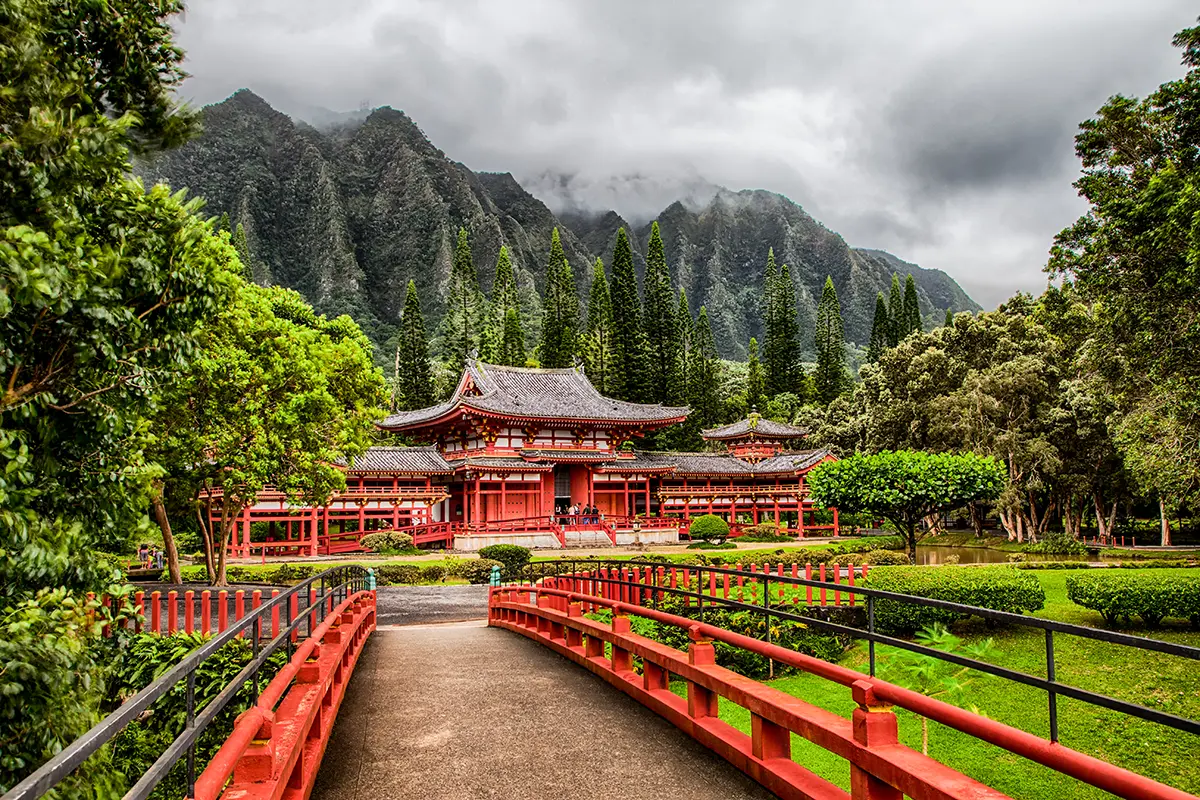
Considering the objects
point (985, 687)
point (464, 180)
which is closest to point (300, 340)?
point (985, 687)

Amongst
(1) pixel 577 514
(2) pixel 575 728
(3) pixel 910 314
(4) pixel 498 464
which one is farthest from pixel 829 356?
(2) pixel 575 728

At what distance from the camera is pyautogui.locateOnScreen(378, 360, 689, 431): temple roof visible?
4119 centimetres

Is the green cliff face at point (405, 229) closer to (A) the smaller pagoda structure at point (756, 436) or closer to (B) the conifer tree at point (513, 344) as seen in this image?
(B) the conifer tree at point (513, 344)

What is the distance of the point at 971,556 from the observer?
36469mm

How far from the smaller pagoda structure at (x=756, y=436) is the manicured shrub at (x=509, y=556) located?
76.8 feet

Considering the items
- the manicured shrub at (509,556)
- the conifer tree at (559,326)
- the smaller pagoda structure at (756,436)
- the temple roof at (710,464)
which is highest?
the conifer tree at (559,326)

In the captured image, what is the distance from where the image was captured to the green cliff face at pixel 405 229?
10748 centimetres

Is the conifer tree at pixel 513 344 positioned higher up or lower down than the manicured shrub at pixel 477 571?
higher up

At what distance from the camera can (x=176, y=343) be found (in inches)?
266

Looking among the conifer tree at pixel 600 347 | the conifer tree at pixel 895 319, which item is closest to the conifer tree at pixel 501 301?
the conifer tree at pixel 600 347

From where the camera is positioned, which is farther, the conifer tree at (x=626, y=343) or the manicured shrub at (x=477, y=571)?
the conifer tree at (x=626, y=343)

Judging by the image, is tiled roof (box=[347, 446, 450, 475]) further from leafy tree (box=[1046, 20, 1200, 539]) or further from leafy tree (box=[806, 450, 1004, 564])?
leafy tree (box=[1046, 20, 1200, 539])

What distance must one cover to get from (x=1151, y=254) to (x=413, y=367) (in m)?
51.1

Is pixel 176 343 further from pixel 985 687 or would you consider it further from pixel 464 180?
pixel 464 180
